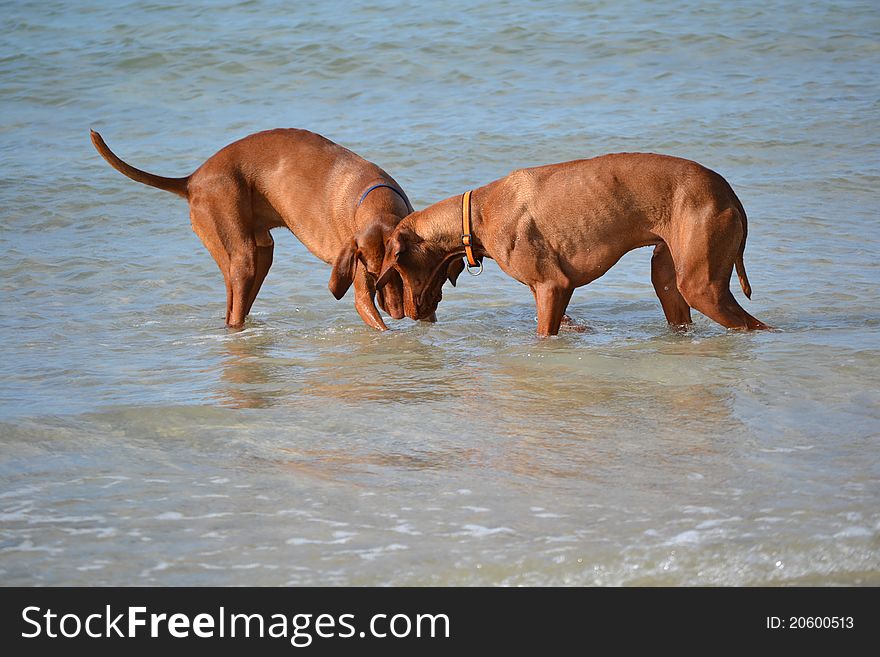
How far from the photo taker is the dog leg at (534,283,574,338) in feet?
22.9

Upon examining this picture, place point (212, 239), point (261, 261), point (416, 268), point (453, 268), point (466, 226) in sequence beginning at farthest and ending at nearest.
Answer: point (261, 261) → point (212, 239) → point (453, 268) → point (416, 268) → point (466, 226)

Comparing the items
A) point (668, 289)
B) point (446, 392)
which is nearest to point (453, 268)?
point (668, 289)

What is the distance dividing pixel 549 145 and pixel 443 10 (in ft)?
24.6

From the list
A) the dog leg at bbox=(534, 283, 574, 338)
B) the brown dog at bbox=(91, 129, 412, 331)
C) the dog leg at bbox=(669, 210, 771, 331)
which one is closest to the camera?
the dog leg at bbox=(669, 210, 771, 331)

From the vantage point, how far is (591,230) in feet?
22.5

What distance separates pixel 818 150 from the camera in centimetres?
1427

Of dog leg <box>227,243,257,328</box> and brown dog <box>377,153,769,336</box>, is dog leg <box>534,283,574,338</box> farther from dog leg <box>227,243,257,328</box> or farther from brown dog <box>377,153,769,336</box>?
dog leg <box>227,243,257,328</box>

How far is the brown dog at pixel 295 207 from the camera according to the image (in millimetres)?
7371

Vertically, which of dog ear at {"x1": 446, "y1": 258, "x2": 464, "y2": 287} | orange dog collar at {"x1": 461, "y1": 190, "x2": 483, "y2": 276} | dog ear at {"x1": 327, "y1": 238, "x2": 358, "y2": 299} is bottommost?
dog ear at {"x1": 446, "y1": 258, "x2": 464, "y2": 287}

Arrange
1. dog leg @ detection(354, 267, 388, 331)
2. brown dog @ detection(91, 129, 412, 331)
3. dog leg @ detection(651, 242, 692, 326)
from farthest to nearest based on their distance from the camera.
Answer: dog leg @ detection(354, 267, 388, 331), brown dog @ detection(91, 129, 412, 331), dog leg @ detection(651, 242, 692, 326)

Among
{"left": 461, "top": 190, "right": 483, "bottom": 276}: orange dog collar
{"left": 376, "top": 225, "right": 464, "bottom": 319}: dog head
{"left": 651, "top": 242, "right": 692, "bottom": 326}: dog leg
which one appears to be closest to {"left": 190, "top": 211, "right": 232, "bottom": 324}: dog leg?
{"left": 376, "top": 225, "right": 464, "bottom": 319}: dog head

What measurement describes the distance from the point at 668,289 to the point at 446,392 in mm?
1965

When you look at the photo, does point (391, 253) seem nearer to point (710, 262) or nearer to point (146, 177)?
point (710, 262)

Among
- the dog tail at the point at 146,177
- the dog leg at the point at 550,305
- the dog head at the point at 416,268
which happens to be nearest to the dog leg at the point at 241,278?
the dog tail at the point at 146,177
